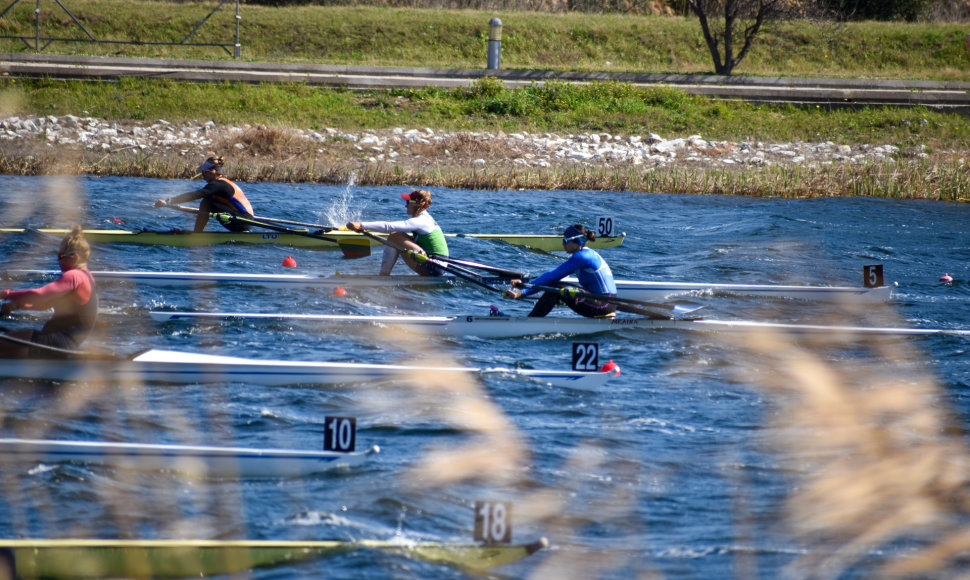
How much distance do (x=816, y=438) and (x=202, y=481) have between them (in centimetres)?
508

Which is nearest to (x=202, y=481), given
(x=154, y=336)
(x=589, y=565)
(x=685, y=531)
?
(x=589, y=565)

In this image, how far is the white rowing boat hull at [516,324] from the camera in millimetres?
10773

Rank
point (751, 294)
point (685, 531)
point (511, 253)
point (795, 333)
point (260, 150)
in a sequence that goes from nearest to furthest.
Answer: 1. point (685, 531)
2. point (795, 333)
3. point (751, 294)
4. point (511, 253)
5. point (260, 150)

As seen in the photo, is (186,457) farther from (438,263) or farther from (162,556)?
(438,263)

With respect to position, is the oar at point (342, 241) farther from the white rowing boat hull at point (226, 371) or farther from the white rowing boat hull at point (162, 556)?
the white rowing boat hull at point (162, 556)

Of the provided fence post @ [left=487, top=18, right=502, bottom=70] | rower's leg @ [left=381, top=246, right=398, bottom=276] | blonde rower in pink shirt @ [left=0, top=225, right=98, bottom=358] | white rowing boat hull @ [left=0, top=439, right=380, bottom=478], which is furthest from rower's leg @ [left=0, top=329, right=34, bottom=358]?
fence post @ [left=487, top=18, right=502, bottom=70]

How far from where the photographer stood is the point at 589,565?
6.13 metres

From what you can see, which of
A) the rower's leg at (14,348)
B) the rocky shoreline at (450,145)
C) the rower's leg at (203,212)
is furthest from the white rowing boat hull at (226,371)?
the rocky shoreline at (450,145)

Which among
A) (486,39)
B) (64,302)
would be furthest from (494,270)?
(486,39)

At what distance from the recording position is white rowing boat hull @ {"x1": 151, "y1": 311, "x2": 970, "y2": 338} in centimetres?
1077

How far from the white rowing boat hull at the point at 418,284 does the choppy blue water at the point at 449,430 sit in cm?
16

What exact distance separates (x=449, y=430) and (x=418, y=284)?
183 inches

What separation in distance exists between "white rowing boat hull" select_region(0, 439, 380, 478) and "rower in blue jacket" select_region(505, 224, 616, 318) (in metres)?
4.40

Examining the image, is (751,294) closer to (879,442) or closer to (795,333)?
(795,333)
